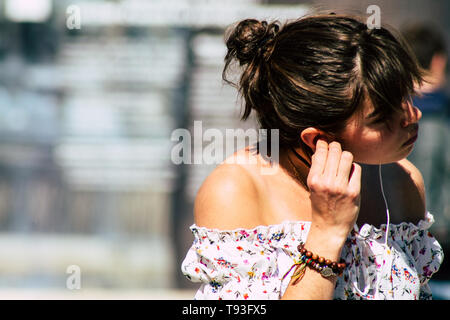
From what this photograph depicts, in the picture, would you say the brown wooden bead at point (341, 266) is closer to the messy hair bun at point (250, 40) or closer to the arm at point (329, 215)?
the arm at point (329, 215)

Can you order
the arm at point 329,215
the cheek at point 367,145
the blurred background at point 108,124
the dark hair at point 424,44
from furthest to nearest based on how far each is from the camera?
the blurred background at point 108,124 < the dark hair at point 424,44 < the cheek at point 367,145 < the arm at point 329,215

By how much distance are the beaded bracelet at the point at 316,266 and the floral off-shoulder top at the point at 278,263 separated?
65 millimetres

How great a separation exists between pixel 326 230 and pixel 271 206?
7.2 inches

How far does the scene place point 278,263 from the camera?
1479mm

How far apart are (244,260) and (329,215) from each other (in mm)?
238

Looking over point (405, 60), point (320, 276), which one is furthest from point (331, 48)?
point (320, 276)

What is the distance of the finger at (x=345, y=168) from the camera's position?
4.51ft

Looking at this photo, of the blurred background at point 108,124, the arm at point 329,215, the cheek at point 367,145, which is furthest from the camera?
the blurred background at point 108,124

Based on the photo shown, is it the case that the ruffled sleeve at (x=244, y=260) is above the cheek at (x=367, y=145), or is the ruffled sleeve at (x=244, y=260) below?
below

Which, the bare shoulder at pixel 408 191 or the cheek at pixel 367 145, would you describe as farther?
the bare shoulder at pixel 408 191

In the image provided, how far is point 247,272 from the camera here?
144cm

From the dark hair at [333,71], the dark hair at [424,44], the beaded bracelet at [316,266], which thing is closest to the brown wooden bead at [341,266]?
the beaded bracelet at [316,266]

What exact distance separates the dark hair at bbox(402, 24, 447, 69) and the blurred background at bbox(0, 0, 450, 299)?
315 millimetres

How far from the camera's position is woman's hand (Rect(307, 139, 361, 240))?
1363 millimetres
